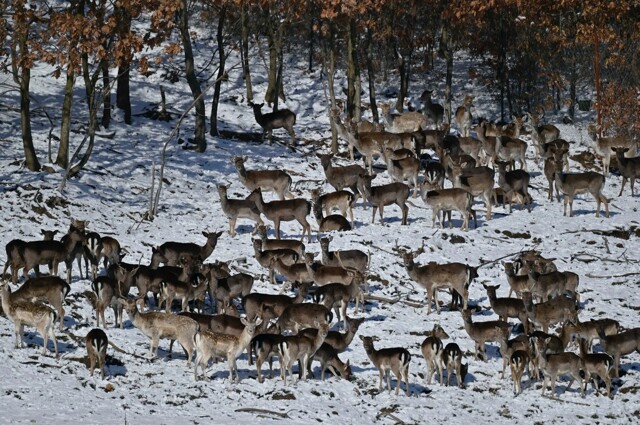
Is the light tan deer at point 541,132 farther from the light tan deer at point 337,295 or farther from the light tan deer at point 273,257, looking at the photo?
the light tan deer at point 337,295

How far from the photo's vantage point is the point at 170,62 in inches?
1619

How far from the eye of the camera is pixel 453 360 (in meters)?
18.5

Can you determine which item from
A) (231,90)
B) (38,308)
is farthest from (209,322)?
(231,90)

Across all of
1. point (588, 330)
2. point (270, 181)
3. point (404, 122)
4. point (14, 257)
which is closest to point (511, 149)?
point (404, 122)

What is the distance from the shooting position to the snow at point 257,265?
666 inches

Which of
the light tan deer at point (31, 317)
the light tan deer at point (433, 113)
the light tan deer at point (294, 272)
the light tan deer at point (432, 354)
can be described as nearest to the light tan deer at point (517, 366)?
the light tan deer at point (432, 354)

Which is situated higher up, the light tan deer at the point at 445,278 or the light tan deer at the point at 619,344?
the light tan deer at the point at 445,278

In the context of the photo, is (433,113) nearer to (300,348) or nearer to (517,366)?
(517,366)

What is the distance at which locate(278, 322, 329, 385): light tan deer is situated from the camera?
18031 millimetres

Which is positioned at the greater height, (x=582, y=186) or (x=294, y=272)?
(x=582, y=186)

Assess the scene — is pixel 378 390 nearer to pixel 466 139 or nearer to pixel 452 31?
pixel 466 139

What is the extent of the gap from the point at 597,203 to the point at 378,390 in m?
13.7

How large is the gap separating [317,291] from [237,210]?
6.07 metres

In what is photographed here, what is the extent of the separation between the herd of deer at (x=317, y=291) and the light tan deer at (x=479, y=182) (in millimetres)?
33
